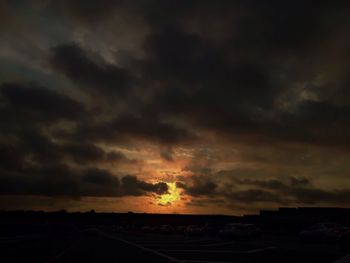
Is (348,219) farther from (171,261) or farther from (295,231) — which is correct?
(171,261)

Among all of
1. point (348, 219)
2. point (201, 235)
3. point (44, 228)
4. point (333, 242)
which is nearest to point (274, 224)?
point (348, 219)

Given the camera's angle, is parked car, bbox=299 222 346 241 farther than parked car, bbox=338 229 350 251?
Yes

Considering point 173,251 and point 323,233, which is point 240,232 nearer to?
point 323,233

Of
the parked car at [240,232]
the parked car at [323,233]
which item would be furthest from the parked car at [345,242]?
the parked car at [240,232]

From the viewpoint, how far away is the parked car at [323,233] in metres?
39.0

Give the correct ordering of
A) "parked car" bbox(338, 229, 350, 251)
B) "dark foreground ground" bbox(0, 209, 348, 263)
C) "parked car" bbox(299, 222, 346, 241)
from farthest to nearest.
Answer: "parked car" bbox(299, 222, 346, 241) < "parked car" bbox(338, 229, 350, 251) < "dark foreground ground" bbox(0, 209, 348, 263)

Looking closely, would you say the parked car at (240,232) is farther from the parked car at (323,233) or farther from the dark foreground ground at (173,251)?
the parked car at (323,233)

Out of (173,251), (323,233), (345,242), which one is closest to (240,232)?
(323,233)

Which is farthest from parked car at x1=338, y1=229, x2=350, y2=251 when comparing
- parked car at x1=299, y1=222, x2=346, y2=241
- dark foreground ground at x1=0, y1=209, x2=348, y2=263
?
parked car at x1=299, y1=222, x2=346, y2=241

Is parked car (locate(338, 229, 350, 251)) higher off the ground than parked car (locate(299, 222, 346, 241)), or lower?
lower

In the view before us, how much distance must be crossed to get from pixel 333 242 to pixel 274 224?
167 feet

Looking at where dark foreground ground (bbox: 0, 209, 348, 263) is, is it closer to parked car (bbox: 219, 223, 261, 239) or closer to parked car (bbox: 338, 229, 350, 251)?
parked car (bbox: 338, 229, 350, 251)

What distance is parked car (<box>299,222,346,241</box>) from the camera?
128ft

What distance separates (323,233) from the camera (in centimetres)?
3956
